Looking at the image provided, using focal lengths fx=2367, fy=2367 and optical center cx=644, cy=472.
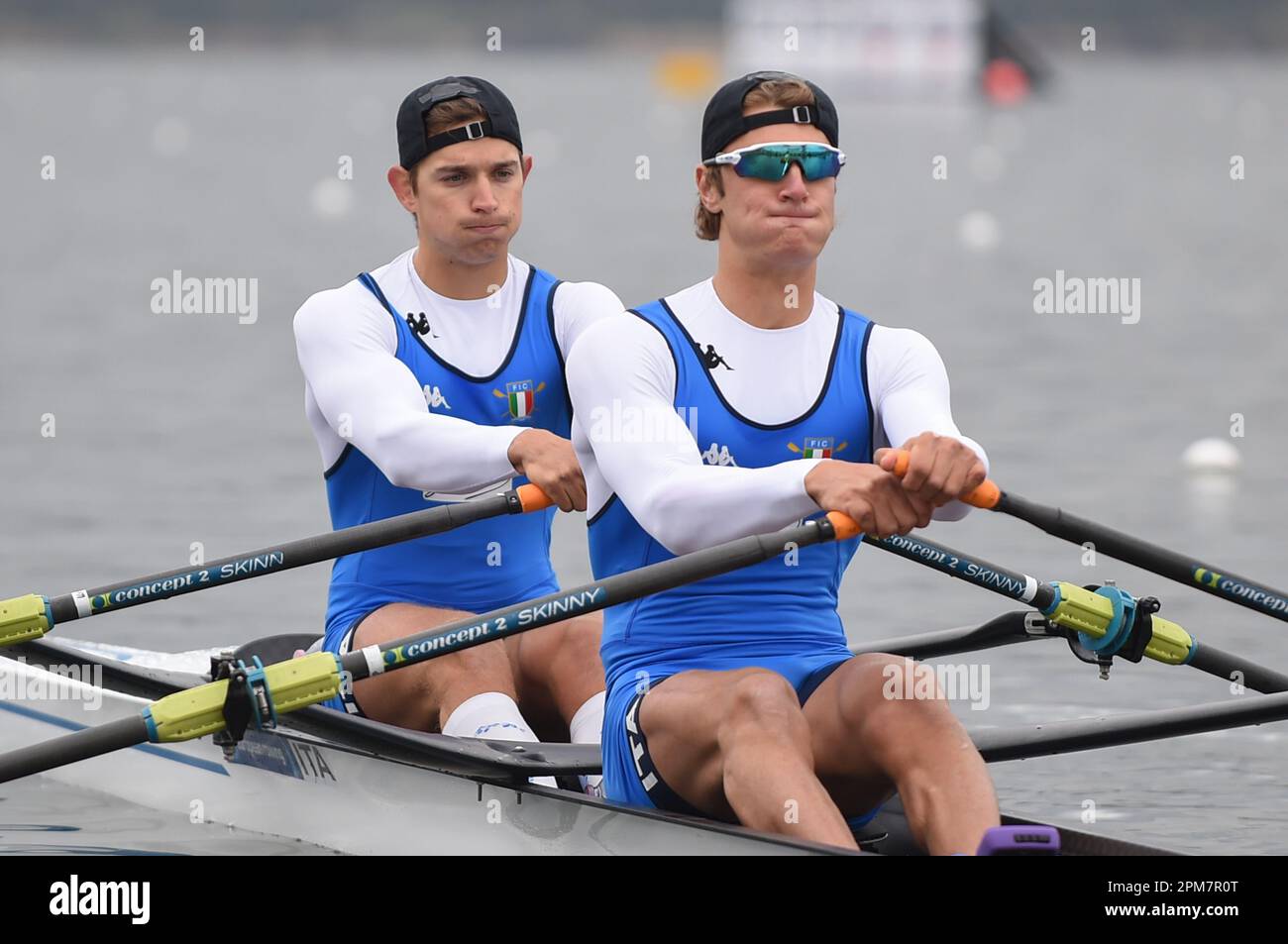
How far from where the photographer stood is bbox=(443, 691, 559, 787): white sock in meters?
6.32

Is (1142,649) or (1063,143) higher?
(1063,143)

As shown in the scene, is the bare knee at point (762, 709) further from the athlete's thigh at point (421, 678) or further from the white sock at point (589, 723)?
the athlete's thigh at point (421, 678)

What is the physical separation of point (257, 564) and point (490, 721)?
89 centimetres

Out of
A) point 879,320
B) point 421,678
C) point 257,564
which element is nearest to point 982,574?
point 421,678

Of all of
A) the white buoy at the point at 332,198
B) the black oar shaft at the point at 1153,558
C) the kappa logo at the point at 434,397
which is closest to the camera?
the black oar shaft at the point at 1153,558

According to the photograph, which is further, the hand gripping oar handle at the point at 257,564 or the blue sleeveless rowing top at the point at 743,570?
the hand gripping oar handle at the point at 257,564

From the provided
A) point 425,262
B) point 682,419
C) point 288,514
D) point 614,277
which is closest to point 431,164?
point 425,262

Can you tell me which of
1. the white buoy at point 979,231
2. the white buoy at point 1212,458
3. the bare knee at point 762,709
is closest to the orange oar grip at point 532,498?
the bare knee at point 762,709

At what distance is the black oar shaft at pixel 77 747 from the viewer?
5.69 metres

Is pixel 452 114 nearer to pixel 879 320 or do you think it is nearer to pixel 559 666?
pixel 559 666

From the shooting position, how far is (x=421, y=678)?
21.5 feet

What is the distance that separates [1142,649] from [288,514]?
7069 mm

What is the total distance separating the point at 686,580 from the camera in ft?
17.5
